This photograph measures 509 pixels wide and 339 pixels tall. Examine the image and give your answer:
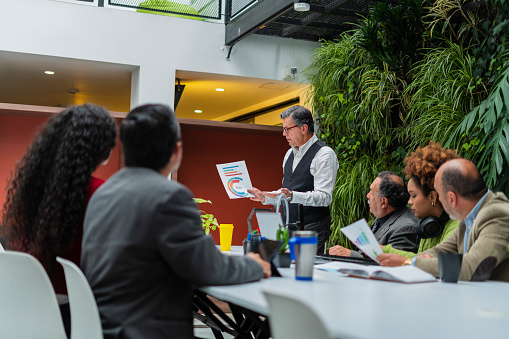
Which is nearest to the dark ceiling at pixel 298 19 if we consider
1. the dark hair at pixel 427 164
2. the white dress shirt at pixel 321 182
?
the white dress shirt at pixel 321 182

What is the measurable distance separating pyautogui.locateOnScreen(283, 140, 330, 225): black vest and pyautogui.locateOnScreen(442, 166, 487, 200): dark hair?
5.98 feet

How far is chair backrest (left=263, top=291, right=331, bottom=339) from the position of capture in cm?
110

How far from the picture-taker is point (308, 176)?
169 inches

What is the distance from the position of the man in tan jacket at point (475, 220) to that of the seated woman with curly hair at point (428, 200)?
341 millimetres

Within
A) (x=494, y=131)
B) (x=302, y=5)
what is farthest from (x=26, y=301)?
(x=302, y=5)

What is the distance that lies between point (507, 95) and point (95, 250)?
306 centimetres

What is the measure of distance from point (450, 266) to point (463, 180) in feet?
1.34

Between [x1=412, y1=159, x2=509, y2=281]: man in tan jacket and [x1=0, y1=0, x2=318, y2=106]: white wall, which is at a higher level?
[x1=0, y1=0, x2=318, y2=106]: white wall

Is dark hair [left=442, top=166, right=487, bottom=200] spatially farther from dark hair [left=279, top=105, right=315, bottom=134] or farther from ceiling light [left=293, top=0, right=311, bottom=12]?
ceiling light [left=293, top=0, right=311, bottom=12]

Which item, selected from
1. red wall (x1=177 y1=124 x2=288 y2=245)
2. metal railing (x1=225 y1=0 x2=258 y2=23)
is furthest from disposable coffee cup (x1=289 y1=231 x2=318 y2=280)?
red wall (x1=177 y1=124 x2=288 y2=245)

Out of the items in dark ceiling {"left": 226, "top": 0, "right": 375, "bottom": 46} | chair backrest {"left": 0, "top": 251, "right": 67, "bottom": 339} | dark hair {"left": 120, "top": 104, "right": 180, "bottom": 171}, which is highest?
dark ceiling {"left": 226, "top": 0, "right": 375, "bottom": 46}

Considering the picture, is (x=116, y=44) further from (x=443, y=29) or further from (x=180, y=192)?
(x=180, y=192)

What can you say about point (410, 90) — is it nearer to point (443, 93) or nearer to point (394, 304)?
point (443, 93)

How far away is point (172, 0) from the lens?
6590 millimetres
